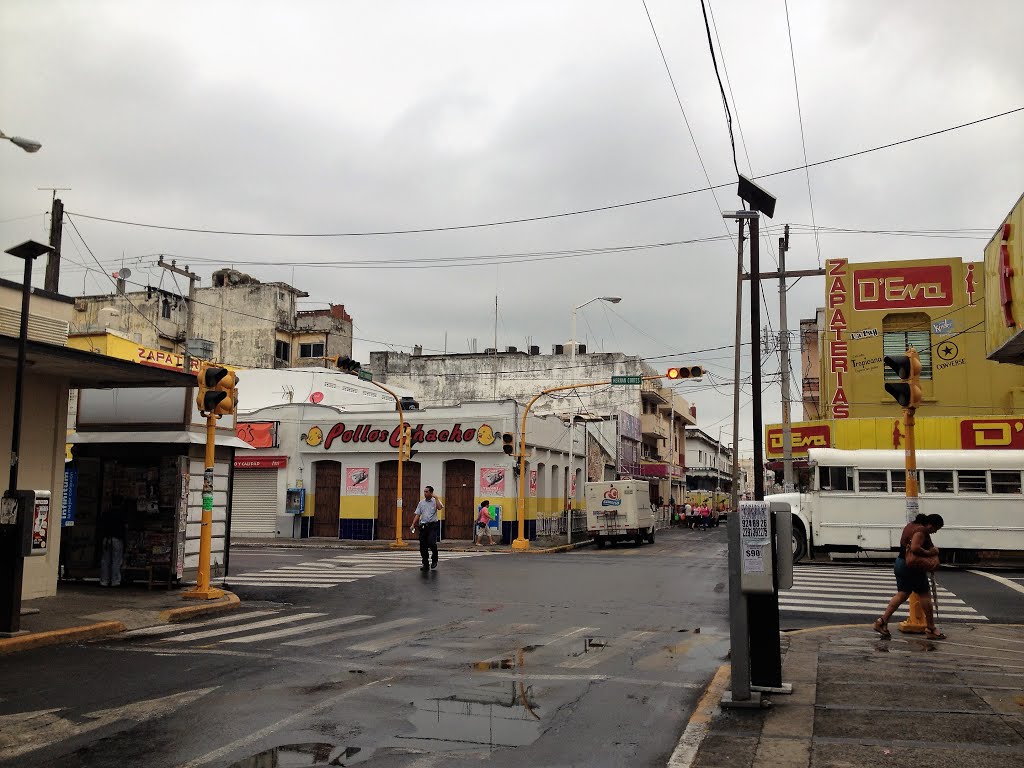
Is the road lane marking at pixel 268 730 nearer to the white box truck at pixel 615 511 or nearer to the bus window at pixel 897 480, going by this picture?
the bus window at pixel 897 480

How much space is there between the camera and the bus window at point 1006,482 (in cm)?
2367

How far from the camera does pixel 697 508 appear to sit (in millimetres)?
65875

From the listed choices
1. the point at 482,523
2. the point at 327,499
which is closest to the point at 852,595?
the point at 482,523

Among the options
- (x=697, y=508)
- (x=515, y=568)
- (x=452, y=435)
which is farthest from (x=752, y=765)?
(x=697, y=508)

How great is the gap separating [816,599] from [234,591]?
35.6 feet

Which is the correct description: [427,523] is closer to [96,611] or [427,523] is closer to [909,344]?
[96,611]

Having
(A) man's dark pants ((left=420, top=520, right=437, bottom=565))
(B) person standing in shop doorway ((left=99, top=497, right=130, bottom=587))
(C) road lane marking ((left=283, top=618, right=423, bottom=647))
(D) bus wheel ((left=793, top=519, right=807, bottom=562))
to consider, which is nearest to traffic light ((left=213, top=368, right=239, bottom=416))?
(B) person standing in shop doorway ((left=99, top=497, right=130, bottom=587))

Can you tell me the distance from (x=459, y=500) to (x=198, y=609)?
24.6m

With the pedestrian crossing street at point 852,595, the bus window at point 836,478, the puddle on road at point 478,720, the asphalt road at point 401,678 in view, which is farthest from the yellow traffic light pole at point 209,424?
the bus window at point 836,478

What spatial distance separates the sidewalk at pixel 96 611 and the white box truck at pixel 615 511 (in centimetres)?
2262

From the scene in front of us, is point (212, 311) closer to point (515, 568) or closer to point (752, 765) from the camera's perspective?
point (515, 568)

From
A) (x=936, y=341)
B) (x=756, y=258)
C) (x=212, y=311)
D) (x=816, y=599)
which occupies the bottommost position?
(x=816, y=599)

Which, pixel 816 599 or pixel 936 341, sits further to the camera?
pixel 936 341

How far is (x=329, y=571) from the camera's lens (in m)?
21.2
